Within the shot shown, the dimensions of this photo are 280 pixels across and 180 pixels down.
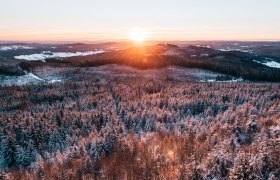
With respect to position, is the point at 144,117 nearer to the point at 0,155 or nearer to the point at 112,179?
the point at 0,155

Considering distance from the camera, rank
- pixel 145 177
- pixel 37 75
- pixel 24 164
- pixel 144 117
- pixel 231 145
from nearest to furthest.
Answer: pixel 145 177 → pixel 231 145 → pixel 24 164 → pixel 144 117 → pixel 37 75

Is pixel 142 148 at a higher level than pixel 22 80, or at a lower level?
higher

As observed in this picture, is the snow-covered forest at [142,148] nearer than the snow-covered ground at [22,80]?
Yes

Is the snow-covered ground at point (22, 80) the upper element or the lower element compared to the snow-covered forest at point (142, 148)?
lower

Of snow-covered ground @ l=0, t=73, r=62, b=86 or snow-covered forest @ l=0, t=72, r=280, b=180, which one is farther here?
snow-covered ground @ l=0, t=73, r=62, b=86

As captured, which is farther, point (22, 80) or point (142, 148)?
point (22, 80)

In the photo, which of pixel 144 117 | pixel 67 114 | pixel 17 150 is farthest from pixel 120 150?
pixel 67 114

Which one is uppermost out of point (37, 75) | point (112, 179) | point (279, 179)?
point (279, 179)

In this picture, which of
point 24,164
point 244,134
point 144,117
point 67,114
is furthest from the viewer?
point 67,114

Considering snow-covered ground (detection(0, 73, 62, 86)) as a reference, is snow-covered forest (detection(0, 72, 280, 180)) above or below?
above

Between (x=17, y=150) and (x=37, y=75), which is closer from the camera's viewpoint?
(x=17, y=150)

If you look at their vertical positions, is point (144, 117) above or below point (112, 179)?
below
